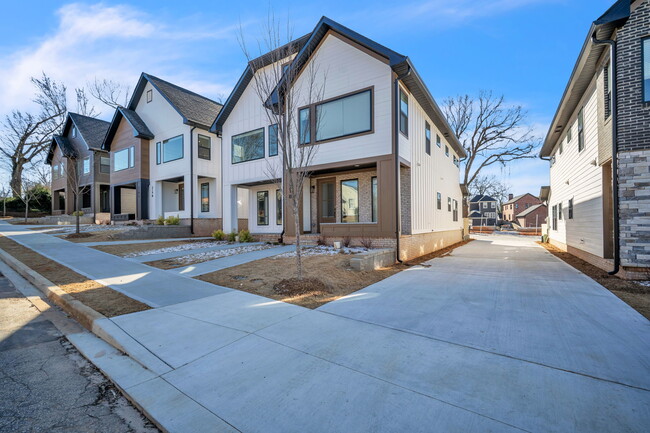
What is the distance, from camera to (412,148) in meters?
11.7

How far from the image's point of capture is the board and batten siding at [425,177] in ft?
38.4

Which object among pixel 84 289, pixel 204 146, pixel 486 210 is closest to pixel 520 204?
pixel 486 210

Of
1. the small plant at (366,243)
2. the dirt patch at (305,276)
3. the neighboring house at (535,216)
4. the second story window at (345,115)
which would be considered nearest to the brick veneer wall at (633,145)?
the dirt patch at (305,276)

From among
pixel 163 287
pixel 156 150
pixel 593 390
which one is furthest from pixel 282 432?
pixel 156 150

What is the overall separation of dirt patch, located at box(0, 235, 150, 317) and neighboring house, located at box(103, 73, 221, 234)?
8967 mm

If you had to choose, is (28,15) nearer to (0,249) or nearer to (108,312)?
(0,249)

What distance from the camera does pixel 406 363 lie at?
295 cm

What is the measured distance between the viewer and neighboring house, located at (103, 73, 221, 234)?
17141 millimetres

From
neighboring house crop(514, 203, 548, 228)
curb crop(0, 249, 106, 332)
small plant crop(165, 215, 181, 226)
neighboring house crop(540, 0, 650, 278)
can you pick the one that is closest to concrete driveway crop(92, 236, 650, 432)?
curb crop(0, 249, 106, 332)

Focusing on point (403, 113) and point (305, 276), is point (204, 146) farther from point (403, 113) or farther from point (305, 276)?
point (305, 276)

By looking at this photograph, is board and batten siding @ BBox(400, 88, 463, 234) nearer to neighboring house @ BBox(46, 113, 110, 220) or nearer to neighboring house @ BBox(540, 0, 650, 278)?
neighboring house @ BBox(540, 0, 650, 278)

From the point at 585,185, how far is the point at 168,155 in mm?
21144

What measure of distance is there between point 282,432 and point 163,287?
5032mm

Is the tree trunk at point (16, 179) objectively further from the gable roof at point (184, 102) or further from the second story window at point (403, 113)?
the second story window at point (403, 113)
